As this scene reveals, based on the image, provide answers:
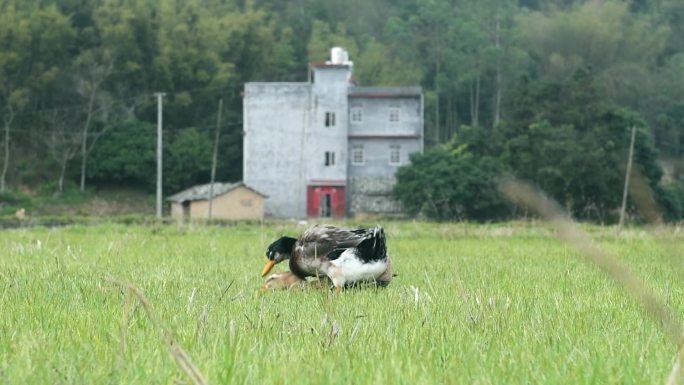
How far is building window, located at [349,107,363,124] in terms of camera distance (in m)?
48.8

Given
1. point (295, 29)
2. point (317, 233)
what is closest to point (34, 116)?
point (295, 29)

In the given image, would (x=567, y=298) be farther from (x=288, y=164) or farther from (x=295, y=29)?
(x=295, y=29)

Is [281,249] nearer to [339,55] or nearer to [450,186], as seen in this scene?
[450,186]

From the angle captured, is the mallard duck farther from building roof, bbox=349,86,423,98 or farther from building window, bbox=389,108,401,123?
building window, bbox=389,108,401,123

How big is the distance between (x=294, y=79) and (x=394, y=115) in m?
13.8

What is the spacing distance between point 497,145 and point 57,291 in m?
41.9

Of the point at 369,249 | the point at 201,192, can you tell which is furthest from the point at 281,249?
the point at 201,192

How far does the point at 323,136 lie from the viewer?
48.7 meters

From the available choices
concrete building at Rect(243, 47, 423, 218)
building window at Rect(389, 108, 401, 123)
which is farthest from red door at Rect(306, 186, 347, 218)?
building window at Rect(389, 108, 401, 123)

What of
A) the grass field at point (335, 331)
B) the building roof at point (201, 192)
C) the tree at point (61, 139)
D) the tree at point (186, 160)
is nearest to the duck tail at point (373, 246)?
the grass field at point (335, 331)

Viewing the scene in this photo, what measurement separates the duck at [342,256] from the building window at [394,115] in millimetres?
42052

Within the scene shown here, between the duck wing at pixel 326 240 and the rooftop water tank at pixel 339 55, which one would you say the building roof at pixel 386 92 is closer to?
the rooftop water tank at pixel 339 55

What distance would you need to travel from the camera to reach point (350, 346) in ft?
11.3

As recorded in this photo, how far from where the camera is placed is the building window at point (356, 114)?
160ft
